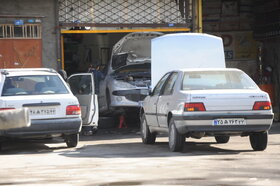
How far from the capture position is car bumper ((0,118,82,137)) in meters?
13.3

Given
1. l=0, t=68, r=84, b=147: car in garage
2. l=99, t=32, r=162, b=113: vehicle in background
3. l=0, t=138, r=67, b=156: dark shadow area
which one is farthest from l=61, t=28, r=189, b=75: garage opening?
l=0, t=68, r=84, b=147: car in garage

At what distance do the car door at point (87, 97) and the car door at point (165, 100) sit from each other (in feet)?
10.4

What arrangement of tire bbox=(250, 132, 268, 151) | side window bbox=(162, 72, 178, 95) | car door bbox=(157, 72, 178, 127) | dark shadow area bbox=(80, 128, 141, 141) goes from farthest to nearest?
1. dark shadow area bbox=(80, 128, 141, 141)
2. side window bbox=(162, 72, 178, 95)
3. car door bbox=(157, 72, 178, 127)
4. tire bbox=(250, 132, 268, 151)

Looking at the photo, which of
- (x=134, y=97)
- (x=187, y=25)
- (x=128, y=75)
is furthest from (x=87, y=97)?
(x=187, y=25)

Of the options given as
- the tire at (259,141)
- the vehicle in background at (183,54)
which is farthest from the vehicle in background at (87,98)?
the tire at (259,141)

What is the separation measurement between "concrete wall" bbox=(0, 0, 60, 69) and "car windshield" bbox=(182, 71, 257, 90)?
823cm

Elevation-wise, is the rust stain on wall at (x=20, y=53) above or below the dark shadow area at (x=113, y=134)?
above

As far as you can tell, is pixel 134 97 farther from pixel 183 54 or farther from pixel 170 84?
pixel 170 84

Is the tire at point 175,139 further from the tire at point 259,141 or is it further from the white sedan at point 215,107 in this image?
the tire at point 259,141

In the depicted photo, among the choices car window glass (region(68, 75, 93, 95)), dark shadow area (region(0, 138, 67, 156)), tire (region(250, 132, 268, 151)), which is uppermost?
car window glass (region(68, 75, 93, 95))

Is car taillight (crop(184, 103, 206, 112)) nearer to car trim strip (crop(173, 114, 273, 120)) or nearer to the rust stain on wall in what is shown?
car trim strip (crop(173, 114, 273, 120))

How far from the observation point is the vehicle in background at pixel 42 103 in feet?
44.0

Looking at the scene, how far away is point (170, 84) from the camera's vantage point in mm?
13531

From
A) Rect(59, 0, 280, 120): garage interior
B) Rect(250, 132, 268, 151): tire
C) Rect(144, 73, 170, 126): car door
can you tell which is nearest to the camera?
Rect(250, 132, 268, 151): tire
